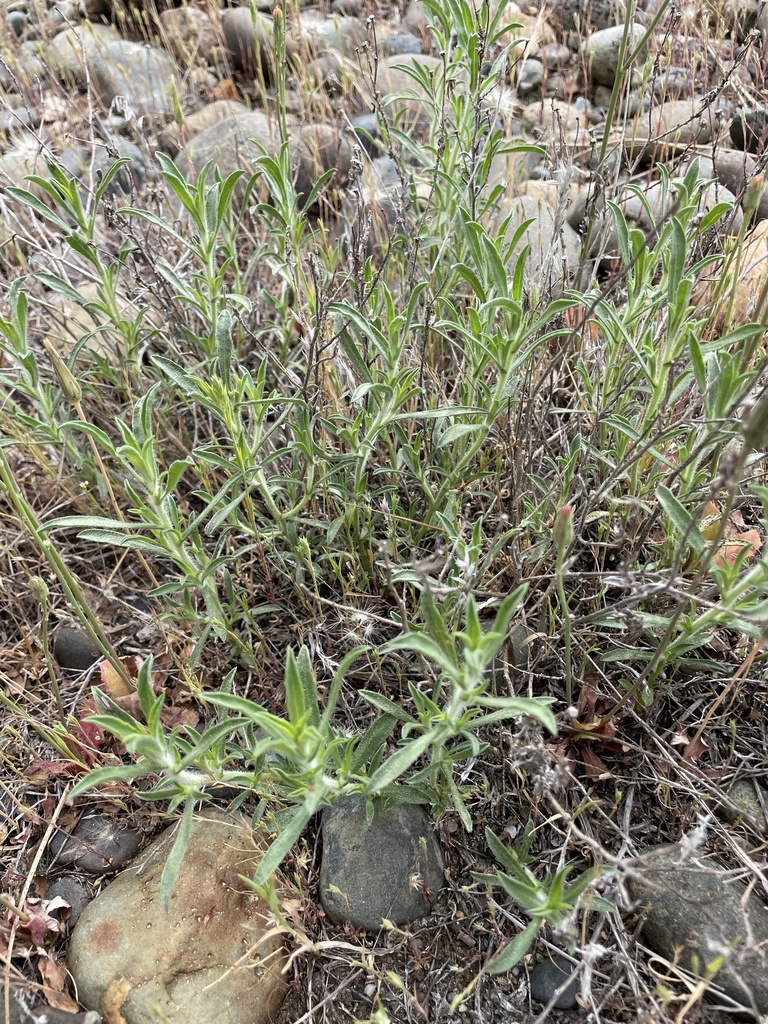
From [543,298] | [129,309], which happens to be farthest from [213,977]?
A: [129,309]

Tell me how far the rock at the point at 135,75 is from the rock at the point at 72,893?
4635 mm

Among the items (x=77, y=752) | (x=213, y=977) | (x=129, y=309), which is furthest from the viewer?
(x=129, y=309)

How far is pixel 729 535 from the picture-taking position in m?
2.48

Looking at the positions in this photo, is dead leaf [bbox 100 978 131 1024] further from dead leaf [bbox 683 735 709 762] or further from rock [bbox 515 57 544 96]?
rock [bbox 515 57 544 96]

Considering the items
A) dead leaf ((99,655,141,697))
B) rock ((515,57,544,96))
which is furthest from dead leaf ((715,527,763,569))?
rock ((515,57,544,96))

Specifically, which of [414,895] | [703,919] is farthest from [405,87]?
[703,919]

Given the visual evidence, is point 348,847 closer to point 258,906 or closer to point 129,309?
point 258,906

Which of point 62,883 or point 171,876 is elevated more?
point 171,876

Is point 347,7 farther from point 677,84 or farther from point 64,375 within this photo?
point 64,375

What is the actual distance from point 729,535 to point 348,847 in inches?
60.6

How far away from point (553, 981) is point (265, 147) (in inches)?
165

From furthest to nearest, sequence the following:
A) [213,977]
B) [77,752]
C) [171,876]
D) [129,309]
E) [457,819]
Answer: [129,309] < [77,752] < [457,819] < [213,977] < [171,876]

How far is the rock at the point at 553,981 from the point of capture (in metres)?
1.93

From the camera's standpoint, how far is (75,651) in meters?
2.75
